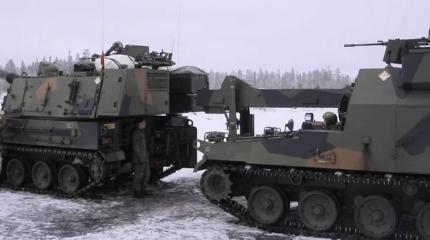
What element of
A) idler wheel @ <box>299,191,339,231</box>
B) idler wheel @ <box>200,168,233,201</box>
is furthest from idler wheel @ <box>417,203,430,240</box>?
idler wheel @ <box>200,168,233,201</box>

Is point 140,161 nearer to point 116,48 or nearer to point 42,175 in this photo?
point 42,175

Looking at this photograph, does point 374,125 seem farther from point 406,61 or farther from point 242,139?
point 242,139

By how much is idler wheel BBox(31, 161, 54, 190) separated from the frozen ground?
1.40ft

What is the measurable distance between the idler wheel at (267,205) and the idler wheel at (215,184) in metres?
0.46

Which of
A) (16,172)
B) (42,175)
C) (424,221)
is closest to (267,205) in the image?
(424,221)

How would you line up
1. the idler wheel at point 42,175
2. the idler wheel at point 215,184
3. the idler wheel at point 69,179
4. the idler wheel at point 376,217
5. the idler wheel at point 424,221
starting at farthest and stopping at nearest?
the idler wheel at point 42,175 → the idler wheel at point 69,179 → the idler wheel at point 215,184 → the idler wheel at point 376,217 → the idler wheel at point 424,221

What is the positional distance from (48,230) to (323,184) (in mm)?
4493

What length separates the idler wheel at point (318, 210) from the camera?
29.2ft

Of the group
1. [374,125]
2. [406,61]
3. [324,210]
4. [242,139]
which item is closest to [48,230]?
[242,139]

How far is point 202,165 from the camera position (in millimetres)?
9984

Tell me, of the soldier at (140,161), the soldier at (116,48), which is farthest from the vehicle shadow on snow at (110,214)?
the soldier at (116,48)

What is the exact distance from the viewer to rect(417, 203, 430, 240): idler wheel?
320 inches

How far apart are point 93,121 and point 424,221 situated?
23.2 feet

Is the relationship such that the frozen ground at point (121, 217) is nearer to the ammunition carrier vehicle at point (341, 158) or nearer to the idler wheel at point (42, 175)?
the idler wheel at point (42, 175)
